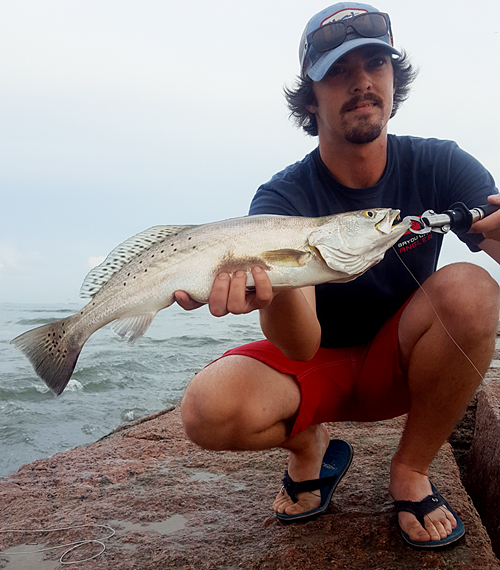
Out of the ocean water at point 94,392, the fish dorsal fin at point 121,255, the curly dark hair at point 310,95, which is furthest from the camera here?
the ocean water at point 94,392

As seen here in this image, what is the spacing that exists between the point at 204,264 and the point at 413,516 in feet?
4.61

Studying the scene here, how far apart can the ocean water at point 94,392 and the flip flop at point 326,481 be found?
8.53 ft

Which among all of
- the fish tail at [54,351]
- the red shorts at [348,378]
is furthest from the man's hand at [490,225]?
the fish tail at [54,351]

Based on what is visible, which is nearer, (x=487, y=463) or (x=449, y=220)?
(x=449, y=220)

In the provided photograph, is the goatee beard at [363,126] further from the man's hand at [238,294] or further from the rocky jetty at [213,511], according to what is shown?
the rocky jetty at [213,511]

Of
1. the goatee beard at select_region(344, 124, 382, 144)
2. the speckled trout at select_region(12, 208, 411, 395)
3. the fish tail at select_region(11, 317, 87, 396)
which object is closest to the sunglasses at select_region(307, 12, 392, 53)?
the goatee beard at select_region(344, 124, 382, 144)

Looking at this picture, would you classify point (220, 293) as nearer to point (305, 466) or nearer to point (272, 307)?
point (272, 307)

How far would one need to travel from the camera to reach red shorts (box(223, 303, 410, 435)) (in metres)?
2.43

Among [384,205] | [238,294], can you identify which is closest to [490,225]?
[384,205]

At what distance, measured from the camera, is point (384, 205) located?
275cm

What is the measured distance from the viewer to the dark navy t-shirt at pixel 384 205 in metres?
2.65

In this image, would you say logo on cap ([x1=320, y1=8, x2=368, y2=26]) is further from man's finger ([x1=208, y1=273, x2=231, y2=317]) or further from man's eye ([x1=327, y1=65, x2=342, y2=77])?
man's finger ([x1=208, y1=273, x2=231, y2=317])

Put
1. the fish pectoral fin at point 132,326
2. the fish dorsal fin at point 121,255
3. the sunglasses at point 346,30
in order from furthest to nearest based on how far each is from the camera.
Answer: the sunglasses at point 346,30
the fish dorsal fin at point 121,255
the fish pectoral fin at point 132,326

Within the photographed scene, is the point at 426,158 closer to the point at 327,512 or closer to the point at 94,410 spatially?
the point at 327,512
